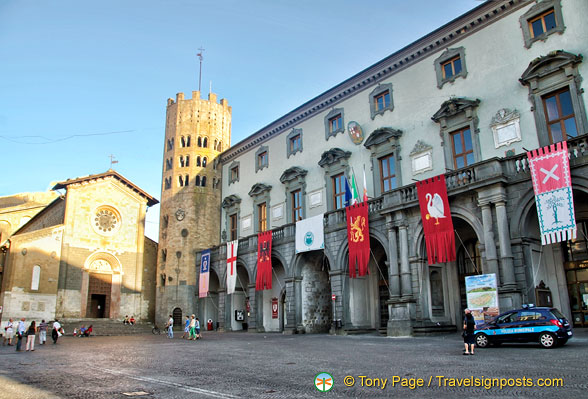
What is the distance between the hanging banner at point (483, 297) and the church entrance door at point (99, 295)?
32.6 metres

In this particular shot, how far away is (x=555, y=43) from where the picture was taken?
20.8 m

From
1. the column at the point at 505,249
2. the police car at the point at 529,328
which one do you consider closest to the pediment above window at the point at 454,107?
the column at the point at 505,249

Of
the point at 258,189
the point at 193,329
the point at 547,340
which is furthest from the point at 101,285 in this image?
the point at 547,340

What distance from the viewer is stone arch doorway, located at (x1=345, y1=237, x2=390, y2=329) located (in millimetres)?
26797

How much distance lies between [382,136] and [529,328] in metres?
15.3

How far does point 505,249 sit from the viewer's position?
757 inches

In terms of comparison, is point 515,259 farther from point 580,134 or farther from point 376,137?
point 376,137

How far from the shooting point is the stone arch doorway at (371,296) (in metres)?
26.8

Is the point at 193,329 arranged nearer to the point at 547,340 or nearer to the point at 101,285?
the point at 547,340

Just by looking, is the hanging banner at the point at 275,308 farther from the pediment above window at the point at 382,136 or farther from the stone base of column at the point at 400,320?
the pediment above window at the point at 382,136

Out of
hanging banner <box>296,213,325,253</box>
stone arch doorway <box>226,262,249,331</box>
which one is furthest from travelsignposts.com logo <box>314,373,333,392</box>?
stone arch doorway <box>226,262,249,331</box>

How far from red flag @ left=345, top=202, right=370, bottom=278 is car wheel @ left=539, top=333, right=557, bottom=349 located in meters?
11.1

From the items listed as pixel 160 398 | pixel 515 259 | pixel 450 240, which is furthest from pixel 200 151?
pixel 160 398

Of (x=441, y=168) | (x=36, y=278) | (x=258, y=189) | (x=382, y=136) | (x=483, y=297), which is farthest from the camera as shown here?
(x=36, y=278)
